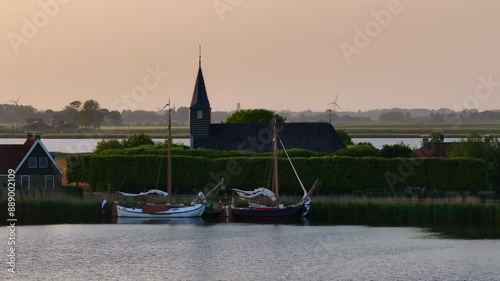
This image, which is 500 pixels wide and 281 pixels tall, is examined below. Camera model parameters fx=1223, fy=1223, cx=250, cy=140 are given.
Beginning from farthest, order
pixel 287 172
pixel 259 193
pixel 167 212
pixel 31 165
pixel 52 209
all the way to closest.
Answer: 1. pixel 287 172
2. pixel 31 165
3. pixel 259 193
4. pixel 167 212
5. pixel 52 209

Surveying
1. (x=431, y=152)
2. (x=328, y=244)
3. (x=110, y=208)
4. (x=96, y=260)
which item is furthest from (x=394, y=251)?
(x=431, y=152)

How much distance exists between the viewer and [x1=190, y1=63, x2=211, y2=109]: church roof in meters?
102

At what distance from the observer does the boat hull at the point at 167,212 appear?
78.4 metres

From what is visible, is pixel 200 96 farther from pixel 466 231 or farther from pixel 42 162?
pixel 466 231

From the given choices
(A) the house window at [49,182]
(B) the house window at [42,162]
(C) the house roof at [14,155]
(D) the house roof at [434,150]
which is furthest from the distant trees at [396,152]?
(C) the house roof at [14,155]

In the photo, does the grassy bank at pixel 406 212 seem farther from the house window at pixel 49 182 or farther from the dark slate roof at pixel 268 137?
the dark slate roof at pixel 268 137

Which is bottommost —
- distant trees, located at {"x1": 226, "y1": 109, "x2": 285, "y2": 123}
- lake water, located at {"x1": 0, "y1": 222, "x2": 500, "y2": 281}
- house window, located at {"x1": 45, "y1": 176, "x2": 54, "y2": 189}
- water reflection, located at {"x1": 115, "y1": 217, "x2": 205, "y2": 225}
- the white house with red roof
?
lake water, located at {"x1": 0, "y1": 222, "x2": 500, "y2": 281}

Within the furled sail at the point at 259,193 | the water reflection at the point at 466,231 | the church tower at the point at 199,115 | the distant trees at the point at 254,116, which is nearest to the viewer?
the water reflection at the point at 466,231

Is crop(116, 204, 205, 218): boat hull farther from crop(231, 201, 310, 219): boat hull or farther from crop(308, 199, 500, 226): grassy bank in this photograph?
crop(308, 199, 500, 226): grassy bank

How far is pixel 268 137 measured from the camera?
10000 cm

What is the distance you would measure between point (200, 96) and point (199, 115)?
162 cm

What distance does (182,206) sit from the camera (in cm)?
7888

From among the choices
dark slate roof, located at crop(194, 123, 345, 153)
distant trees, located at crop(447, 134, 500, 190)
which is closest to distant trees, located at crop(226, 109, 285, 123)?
dark slate roof, located at crop(194, 123, 345, 153)

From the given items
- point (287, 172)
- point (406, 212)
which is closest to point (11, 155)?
point (287, 172)
